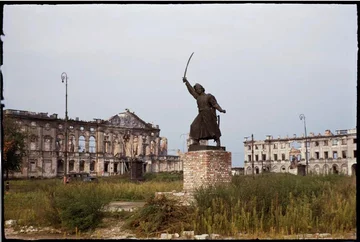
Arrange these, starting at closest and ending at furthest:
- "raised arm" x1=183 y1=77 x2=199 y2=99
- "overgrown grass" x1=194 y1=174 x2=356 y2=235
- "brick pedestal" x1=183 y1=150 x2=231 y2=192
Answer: "overgrown grass" x1=194 y1=174 x2=356 y2=235 → "brick pedestal" x1=183 y1=150 x2=231 y2=192 → "raised arm" x1=183 y1=77 x2=199 y2=99

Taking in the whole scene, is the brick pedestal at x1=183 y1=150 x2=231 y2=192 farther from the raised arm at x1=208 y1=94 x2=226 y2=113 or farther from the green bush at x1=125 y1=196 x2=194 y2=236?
the green bush at x1=125 y1=196 x2=194 y2=236

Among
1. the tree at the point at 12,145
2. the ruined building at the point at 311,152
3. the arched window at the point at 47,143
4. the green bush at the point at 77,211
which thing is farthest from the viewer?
the ruined building at the point at 311,152

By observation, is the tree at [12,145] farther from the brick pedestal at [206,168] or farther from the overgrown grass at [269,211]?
the overgrown grass at [269,211]

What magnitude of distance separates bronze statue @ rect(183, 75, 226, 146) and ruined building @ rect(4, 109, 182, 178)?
35409 mm

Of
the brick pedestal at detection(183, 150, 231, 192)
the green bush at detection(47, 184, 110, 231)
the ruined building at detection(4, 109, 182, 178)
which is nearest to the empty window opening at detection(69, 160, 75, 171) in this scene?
the ruined building at detection(4, 109, 182, 178)

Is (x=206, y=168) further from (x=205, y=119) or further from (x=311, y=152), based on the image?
(x=311, y=152)

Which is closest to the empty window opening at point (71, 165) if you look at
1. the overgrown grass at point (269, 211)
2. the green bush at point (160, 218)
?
the overgrown grass at point (269, 211)

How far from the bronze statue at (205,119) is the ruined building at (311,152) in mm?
52060

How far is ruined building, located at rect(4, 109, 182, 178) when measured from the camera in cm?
5431

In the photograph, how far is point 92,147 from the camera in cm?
6209

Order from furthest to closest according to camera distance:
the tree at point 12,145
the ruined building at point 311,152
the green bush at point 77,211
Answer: the ruined building at point 311,152, the tree at point 12,145, the green bush at point 77,211

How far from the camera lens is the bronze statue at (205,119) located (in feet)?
41.0

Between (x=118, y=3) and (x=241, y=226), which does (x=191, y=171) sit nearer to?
(x=241, y=226)

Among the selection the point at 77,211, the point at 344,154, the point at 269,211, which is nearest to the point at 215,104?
the point at 269,211
